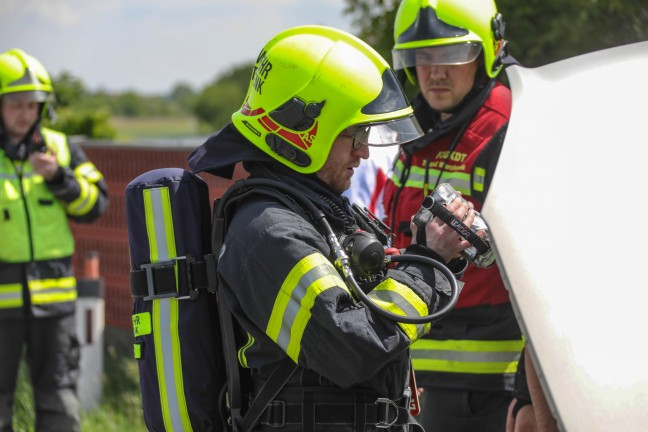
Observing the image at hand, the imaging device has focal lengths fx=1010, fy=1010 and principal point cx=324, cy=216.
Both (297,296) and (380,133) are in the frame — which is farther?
(380,133)

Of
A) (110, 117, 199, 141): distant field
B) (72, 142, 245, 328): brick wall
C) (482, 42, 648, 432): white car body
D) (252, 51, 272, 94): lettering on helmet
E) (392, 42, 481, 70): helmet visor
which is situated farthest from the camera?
(110, 117, 199, 141): distant field

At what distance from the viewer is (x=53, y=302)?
18.0ft

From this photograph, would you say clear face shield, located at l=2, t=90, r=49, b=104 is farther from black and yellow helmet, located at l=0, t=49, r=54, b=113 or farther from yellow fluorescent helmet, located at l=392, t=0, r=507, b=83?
yellow fluorescent helmet, located at l=392, t=0, r=507, b=83

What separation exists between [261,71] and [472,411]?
168cm

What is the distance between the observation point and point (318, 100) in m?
2.52

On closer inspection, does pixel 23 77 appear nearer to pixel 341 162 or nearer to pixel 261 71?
pixel 261 71

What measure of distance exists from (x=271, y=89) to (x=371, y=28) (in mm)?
4733

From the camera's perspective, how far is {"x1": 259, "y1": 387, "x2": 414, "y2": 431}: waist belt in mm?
2475

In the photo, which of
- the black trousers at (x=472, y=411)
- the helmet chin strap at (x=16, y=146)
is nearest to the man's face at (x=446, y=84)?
the black trousers at (x=472, y=411)

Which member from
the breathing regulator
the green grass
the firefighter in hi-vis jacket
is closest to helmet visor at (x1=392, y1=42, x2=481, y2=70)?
the breathing regulator

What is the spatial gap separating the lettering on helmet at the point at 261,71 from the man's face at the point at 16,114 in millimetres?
3255

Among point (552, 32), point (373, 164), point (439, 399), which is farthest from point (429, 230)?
point (552, 32)

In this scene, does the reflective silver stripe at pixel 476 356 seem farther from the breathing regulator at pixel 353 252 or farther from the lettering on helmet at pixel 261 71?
the lettering on helmet at pixel 261 71

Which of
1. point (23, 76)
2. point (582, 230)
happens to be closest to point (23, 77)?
point (23, 76)
